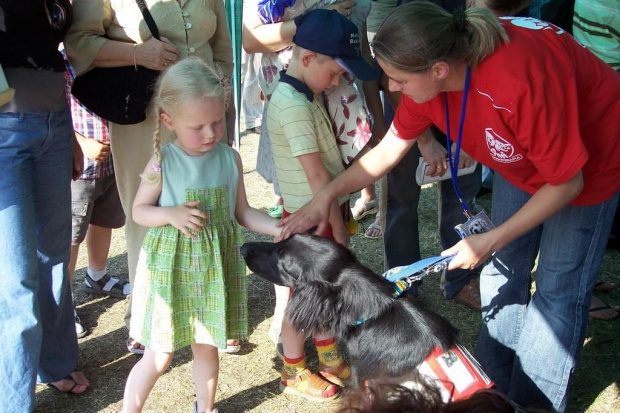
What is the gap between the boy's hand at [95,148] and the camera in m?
3.42

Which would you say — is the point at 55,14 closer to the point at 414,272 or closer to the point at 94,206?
the point at 94,206

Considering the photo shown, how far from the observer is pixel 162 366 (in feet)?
8.86

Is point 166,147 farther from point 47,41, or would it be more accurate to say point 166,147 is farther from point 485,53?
point 485,53

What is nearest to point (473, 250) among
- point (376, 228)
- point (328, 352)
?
point (328, 352)

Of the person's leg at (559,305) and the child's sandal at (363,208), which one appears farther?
the child's sandal at (363,208)

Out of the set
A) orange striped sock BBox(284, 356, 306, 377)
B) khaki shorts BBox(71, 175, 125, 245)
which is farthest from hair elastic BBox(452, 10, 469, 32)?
khaki shorts BBox(71, 175, 125, 245)

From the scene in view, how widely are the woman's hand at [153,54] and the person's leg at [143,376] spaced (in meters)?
1.26

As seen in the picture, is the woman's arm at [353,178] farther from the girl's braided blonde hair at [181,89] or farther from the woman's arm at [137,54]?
the woman's arm at [137,54]

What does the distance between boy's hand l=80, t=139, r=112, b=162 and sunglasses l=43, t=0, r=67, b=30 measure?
2.85 ft

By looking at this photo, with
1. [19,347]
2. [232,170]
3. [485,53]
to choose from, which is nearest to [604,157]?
[485,53]

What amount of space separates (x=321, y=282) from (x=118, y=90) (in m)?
1.34

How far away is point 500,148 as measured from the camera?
7.58ft

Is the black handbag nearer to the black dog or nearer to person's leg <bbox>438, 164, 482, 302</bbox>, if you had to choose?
the black dog

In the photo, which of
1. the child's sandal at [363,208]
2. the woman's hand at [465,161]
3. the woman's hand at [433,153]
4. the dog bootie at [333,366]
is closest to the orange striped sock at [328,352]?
the dog bootie at [333,366]
